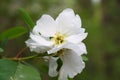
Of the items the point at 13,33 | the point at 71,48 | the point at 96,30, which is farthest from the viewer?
the point at 96,30

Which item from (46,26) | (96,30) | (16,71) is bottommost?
(96,30)

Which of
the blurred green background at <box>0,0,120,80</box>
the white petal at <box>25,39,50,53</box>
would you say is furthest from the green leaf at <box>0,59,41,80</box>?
the blurred green background at <box>0,0,120,80</box>

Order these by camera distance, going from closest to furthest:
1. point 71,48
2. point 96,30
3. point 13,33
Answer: point 71,48, point 13,33, point 96,30

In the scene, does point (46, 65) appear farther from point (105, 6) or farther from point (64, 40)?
point (105, 6)

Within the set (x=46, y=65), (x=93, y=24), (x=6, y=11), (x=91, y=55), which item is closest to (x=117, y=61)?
(x=91, y=55)

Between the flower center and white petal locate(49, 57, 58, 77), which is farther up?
the flower center

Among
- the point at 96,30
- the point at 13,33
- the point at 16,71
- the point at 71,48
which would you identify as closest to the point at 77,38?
the point at 71,48

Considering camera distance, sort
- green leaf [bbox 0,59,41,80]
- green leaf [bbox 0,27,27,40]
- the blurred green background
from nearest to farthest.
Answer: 1. green leaf [bbox 0,59,41,80]
2. green leaf [bbox 0,27,27,40]
3. the blurred green background

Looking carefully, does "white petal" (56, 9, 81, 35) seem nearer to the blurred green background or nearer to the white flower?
the white flower

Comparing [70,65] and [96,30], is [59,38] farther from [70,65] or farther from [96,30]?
[96,30]
